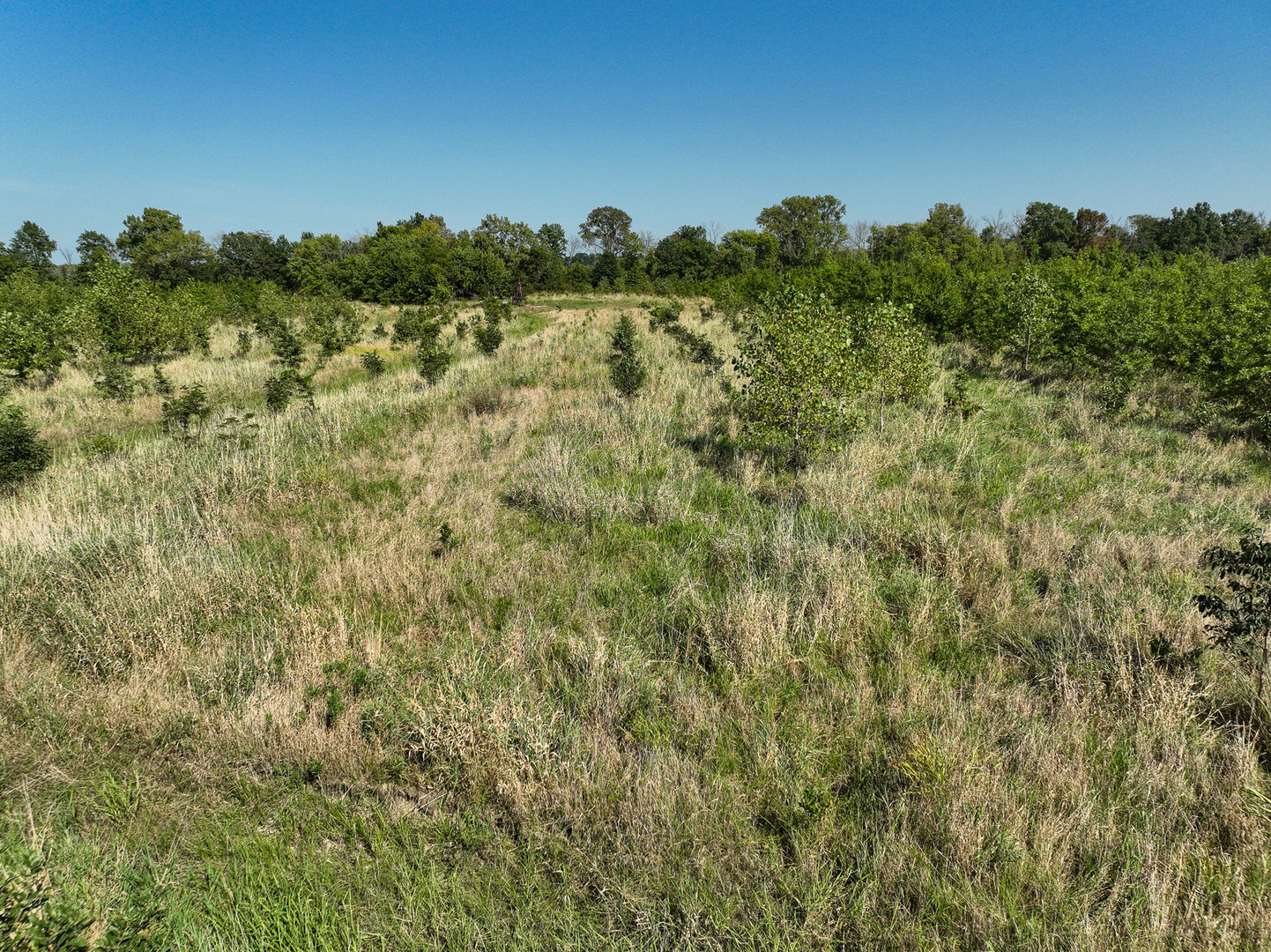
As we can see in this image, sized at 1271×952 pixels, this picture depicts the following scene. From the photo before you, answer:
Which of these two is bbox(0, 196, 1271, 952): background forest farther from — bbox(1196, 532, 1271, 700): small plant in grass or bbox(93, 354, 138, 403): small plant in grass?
bbox(93, 354, 138, 403): small plant in grass

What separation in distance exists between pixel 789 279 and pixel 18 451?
104 ft

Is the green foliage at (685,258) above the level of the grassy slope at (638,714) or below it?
above

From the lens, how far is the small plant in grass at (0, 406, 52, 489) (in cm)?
743

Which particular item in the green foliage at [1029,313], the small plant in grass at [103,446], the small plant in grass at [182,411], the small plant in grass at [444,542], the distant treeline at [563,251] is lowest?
the small plant in grass at [444,542]

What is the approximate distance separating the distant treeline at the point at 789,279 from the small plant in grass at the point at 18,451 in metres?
6.51

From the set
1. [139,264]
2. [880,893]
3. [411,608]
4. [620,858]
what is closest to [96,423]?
[411,608]

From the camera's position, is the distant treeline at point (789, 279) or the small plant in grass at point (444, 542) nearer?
the small plant in grass at point (444, 542)

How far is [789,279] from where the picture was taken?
31672mm

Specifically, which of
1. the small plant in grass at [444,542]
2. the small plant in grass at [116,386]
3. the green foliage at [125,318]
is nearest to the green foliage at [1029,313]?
the small plant in grass at [444,542]

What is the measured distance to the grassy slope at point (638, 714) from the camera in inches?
95.4

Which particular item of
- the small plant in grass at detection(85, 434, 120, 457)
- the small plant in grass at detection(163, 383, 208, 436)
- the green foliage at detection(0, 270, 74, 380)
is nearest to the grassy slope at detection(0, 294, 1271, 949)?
the small plant in grass at detection(85, 434, 120, 457)

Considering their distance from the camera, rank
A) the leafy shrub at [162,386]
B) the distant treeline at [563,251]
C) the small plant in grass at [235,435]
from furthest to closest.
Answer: the distant treeline at [563,251]
the leafy shrub at [162,386]
the small plant in grass at [235,435]

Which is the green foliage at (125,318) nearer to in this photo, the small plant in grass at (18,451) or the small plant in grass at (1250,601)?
the small plant in grass at (18,451)

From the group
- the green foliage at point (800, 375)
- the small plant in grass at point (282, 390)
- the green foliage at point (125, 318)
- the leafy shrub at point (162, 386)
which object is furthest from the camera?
the green foliage at point (125, 318)
